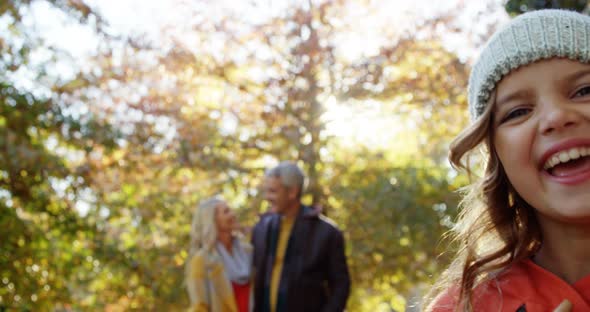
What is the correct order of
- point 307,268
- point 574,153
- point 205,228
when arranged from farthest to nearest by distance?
point 205,228
point 307,268
point 574,153

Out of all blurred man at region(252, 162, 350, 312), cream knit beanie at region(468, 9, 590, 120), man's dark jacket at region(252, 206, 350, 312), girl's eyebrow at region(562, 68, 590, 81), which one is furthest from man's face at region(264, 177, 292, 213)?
girl's eyebrow at region(562, 68, 590, 81)

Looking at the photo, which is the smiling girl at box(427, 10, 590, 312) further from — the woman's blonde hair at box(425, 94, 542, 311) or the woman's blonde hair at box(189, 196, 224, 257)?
the woman's blonde hair at box(189, 196, 224, 257)

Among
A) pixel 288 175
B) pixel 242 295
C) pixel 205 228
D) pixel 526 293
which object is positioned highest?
pixel 526 293

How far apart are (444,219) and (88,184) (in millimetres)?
3726

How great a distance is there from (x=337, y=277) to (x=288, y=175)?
0.72 metres

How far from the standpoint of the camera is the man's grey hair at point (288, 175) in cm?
510

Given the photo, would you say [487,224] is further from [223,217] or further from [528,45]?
[223,217]

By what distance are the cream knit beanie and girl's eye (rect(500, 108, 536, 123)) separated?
79 mm

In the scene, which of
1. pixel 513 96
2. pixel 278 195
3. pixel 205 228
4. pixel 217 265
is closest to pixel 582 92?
pixel 513 96

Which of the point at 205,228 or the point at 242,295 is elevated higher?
the point at 205,228

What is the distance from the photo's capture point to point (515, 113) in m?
1.62

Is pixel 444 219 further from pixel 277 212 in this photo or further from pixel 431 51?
pixel 277 212

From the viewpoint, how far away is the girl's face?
1.50 metres

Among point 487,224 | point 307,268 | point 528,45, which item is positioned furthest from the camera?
point 307,268
